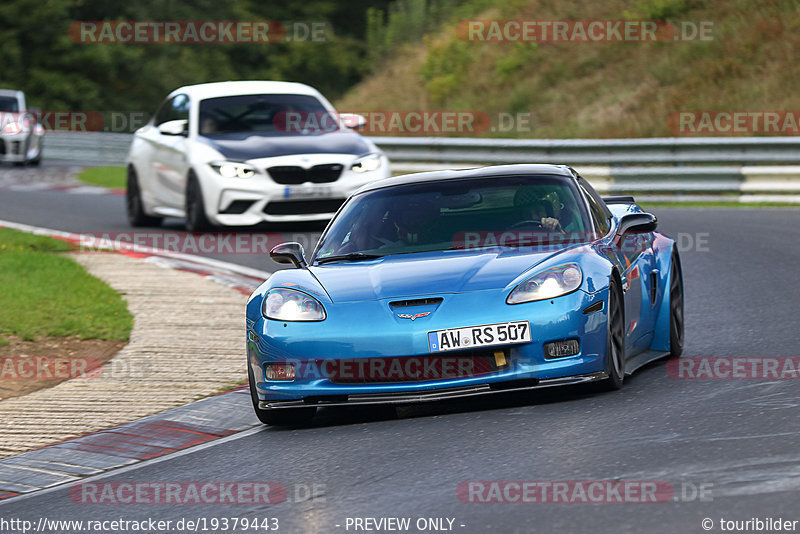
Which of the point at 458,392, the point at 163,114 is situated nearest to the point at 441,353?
the point at 458,392

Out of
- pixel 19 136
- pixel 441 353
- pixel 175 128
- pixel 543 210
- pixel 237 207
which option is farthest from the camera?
pixel 19 136

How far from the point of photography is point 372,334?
673cm

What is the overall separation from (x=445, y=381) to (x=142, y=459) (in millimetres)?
1523

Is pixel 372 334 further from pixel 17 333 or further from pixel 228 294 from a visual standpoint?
pixel 228 294

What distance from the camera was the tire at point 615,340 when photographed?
693 centimetres

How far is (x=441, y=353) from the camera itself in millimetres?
6645

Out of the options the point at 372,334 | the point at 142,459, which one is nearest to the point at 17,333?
the point at 142,459

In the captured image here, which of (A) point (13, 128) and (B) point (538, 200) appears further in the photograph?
(A) point (13, 128)

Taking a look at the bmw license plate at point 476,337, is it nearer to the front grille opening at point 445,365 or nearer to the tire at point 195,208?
the front grille opening at point 445,365

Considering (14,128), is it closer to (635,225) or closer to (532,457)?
(635,225)

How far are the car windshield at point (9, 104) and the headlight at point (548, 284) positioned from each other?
26178 mm

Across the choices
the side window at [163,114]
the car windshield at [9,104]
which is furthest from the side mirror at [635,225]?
the car windshield at [9,104]

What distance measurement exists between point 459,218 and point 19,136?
940 inches

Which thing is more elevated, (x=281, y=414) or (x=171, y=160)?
(x=281, y=414)
